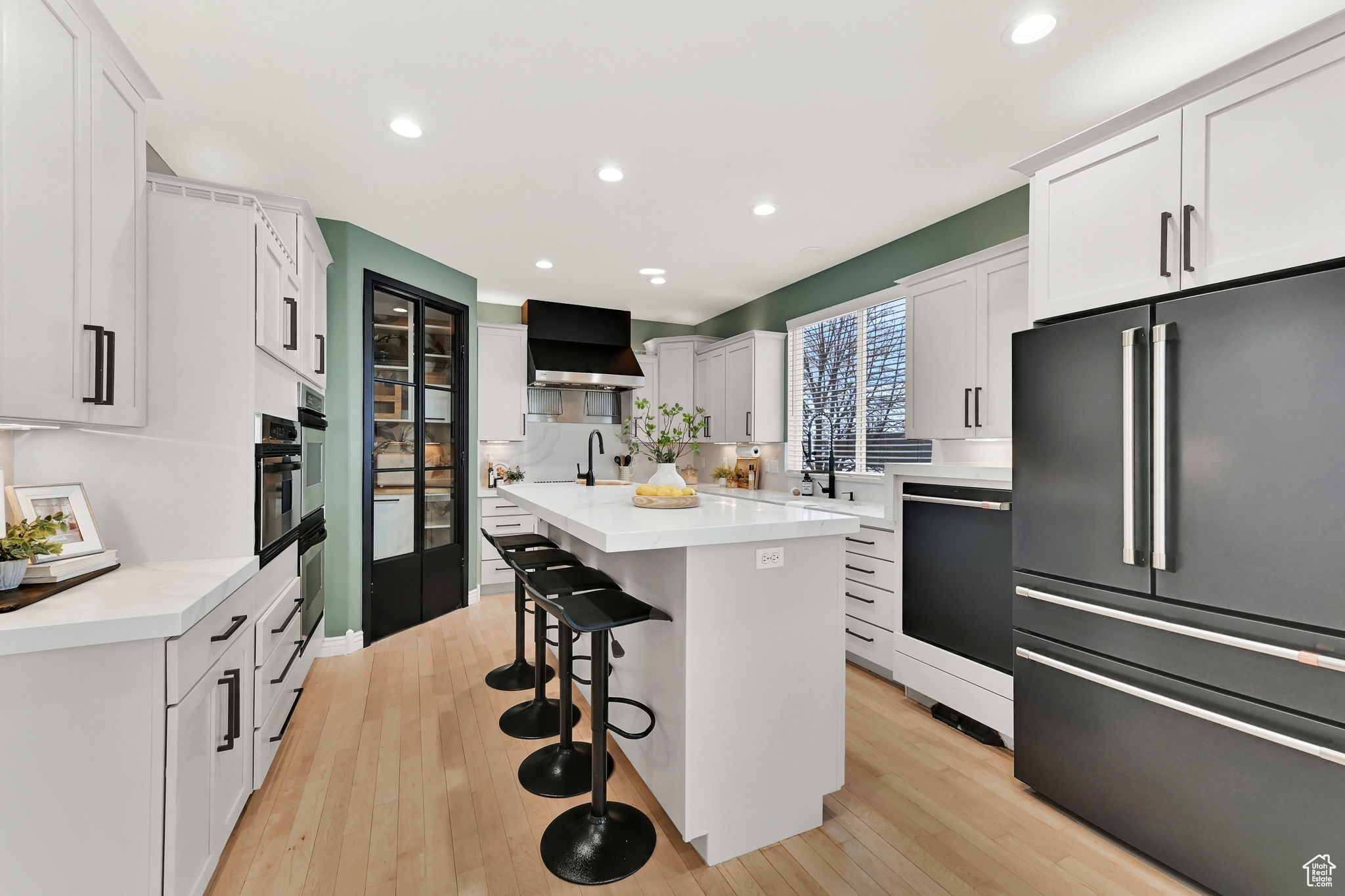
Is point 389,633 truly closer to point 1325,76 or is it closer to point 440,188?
point 440,188

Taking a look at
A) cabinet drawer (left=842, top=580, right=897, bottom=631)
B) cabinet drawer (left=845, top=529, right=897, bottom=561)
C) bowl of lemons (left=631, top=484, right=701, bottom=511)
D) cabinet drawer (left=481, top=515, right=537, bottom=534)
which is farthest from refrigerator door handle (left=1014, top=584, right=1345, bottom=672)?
cabinet drawer (left=481, top=515, right=537, bottom=534)

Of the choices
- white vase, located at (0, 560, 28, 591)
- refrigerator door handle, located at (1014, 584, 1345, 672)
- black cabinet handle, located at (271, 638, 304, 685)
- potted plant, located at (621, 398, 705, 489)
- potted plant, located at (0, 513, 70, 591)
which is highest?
potted plant, located at (621, 398, 705, 489)

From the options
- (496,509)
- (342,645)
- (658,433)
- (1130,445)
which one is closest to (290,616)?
(342,645)

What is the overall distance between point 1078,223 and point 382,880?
10.1ft

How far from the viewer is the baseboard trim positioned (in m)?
3.56

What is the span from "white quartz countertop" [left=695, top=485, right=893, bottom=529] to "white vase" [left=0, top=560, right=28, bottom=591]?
8.79 feet

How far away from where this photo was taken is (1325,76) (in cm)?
144

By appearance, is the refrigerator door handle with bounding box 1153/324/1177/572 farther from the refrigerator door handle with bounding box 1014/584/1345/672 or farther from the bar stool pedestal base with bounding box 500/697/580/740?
the bar stool pedestal base with bounding box 500/697/580/740

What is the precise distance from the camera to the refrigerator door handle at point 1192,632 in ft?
4.66

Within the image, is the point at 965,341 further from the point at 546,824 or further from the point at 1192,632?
the point at 546,824

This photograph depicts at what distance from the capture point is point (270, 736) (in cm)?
221

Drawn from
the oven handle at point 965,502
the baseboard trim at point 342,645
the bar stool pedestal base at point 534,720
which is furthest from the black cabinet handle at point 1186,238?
the baseboard trim at point 342,645

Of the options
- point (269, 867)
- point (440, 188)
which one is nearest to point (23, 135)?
point (440, 188)

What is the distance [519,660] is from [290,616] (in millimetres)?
1147
